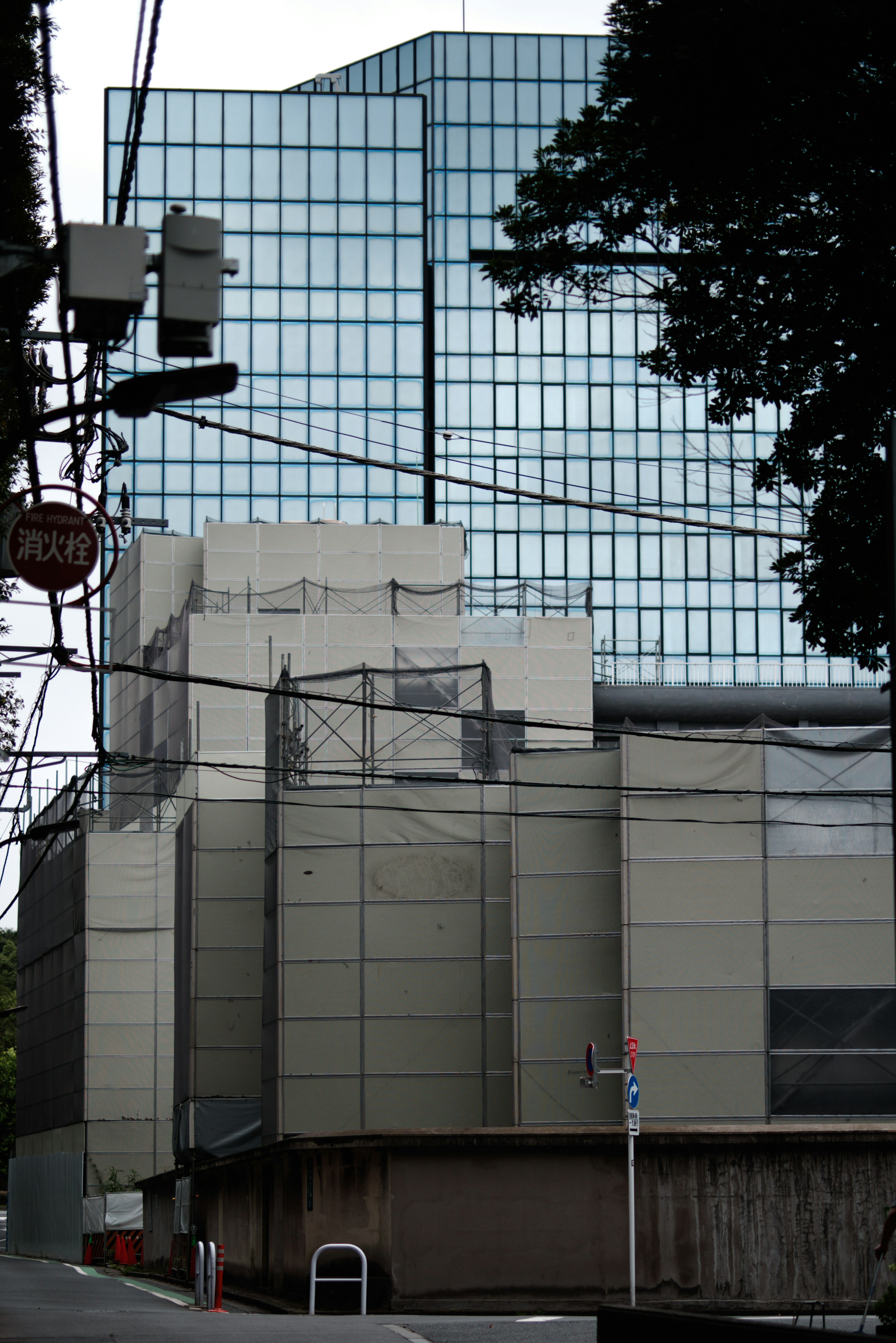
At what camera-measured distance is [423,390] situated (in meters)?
100

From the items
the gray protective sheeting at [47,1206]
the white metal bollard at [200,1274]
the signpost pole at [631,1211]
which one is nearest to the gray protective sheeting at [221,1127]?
the white metal bollard at [200,1274]

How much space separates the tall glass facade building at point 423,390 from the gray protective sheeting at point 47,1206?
1596 inches

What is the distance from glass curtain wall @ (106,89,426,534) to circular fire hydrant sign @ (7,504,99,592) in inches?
3187

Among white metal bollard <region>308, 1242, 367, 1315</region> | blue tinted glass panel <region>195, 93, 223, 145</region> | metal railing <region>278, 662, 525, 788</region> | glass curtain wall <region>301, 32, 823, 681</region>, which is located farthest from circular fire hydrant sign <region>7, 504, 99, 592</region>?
blue tinted glass panel <region>195, 93, 223, 145</region>

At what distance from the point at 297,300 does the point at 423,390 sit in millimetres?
8424

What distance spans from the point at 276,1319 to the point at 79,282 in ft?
48.3

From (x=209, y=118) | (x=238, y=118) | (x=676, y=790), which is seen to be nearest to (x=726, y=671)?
(x=238, y=118)

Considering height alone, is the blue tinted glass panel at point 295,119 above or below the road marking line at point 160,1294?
above

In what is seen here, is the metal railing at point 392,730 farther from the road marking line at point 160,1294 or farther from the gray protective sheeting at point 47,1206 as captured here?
the gray protective sheeting at point 47,1206

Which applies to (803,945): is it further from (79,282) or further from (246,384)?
(246,384)

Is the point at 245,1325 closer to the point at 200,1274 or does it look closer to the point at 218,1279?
the point at 200,1274

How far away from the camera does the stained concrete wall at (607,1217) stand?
24.4 meters

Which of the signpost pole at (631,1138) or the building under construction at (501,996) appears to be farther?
the building under construction at (501,996)

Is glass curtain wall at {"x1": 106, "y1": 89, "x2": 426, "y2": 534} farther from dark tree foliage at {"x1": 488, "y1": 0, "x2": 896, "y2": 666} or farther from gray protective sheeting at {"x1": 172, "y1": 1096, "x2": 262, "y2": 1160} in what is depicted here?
dark tree foliage at {"x1": 488, "y1": 0, "x2": 896, "y2": 666}
